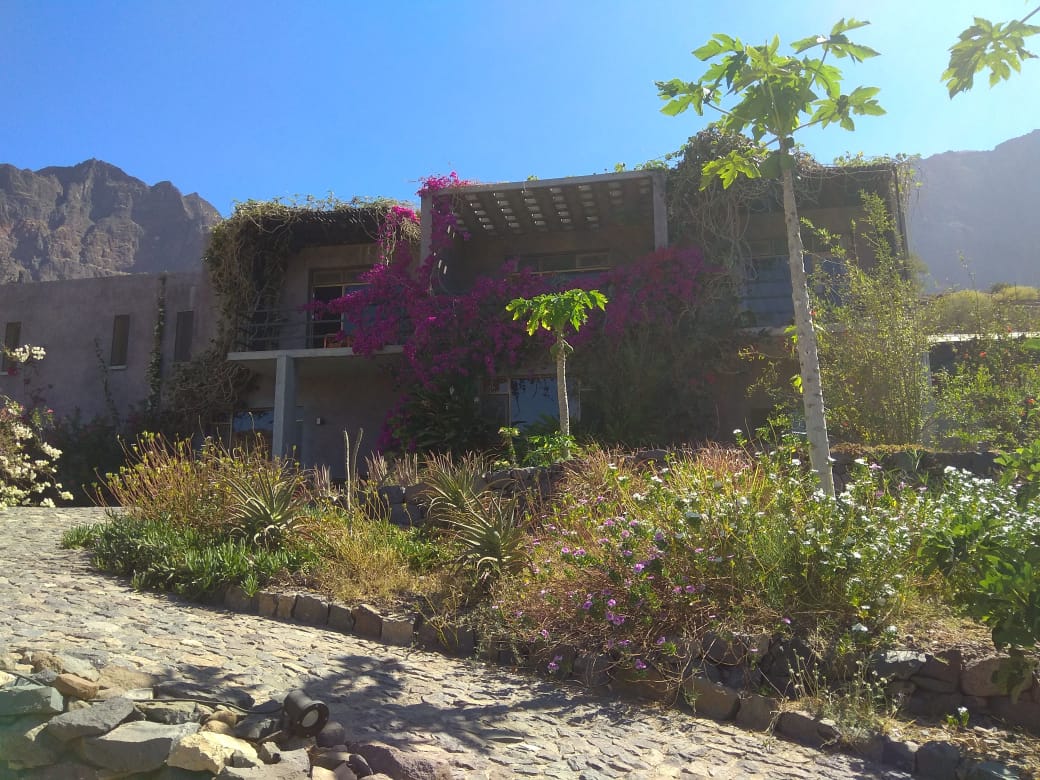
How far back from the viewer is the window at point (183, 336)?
16625mm

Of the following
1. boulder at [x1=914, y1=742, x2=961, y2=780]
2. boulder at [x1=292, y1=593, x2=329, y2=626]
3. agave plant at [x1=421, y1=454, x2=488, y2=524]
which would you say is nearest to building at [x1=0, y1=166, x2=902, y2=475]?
agave plant at [x1=421, y1=454, x2=488, y2=524]

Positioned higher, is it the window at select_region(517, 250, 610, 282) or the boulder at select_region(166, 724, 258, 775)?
the window at select_region(517, 250, 610, 282)

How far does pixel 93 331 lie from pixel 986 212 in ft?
232

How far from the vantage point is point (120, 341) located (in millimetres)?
17094

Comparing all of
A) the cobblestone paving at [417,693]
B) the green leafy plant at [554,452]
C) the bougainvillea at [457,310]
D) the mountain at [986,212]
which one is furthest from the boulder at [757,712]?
the mountain at [986,212]

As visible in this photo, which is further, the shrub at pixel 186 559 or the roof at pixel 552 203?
the roof at pixel 552 203

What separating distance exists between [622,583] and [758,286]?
386 inches

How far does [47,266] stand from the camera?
60031 millimetres

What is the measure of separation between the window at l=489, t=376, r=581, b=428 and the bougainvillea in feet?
1.18

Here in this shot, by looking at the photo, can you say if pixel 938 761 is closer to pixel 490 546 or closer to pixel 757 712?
pixel 757 712

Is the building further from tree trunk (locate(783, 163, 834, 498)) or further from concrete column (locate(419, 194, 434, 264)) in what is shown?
tree trunk (locate(783, 163, 834, 498))

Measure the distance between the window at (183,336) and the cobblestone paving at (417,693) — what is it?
11077mm

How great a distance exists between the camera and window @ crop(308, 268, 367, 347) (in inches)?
637

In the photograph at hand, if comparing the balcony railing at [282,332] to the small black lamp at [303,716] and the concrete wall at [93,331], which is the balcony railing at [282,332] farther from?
the small black lamp at [303,716]
